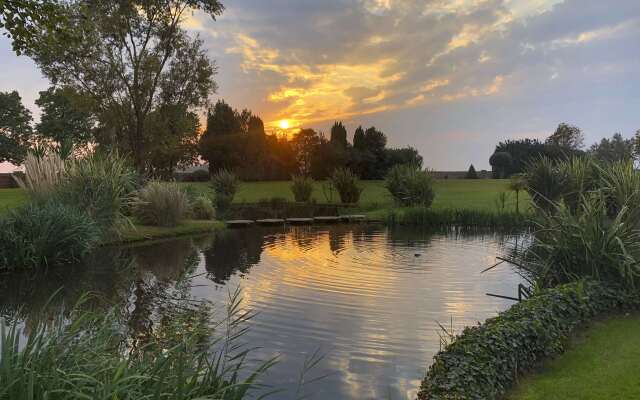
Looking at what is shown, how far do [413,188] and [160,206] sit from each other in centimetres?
1136

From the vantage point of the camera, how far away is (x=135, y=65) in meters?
25.0

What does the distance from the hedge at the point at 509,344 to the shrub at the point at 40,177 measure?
10.8 meters

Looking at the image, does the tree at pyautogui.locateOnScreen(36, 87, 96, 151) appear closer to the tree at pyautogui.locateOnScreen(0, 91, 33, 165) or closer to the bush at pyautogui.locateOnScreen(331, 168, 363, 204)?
the tree at pyautogui.locateOnScreen(0, 91, 33, 165)

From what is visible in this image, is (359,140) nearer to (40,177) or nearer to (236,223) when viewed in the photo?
(236,223)

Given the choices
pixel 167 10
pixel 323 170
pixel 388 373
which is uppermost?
pixel 167 10

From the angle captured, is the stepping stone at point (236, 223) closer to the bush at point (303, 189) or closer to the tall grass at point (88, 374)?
the bush at point (303, 189)

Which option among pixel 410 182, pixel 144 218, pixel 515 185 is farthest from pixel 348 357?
pixel 410 182

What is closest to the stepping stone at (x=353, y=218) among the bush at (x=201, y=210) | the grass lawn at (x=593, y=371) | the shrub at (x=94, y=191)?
the bush at (x=201, y=210)

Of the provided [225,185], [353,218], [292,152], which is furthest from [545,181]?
[292,152]

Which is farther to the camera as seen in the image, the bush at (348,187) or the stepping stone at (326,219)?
the bush at (348,187)

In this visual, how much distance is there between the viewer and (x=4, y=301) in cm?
788

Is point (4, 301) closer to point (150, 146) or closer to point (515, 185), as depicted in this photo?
point (515, 185)

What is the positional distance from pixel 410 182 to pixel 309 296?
15942mm

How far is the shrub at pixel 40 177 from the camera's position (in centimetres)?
1245
